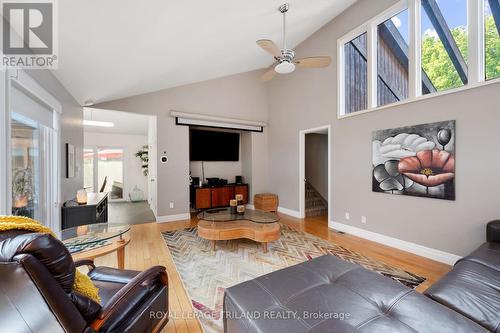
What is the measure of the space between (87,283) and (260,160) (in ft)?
16.2

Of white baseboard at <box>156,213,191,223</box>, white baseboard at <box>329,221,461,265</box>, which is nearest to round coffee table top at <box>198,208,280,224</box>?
white baseboard at <box>156,213,191,223</box>

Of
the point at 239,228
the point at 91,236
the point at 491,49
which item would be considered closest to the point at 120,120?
the point at 91,236

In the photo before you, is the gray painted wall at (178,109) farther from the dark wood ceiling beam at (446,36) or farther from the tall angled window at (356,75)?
the dark wood ceiling beam at (446,36)

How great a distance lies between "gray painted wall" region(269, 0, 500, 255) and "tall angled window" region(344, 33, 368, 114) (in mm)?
213

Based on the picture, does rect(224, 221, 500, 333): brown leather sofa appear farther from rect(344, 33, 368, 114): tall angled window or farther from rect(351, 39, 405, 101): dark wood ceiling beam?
rect(344, 33, 368, 114): tall angled window

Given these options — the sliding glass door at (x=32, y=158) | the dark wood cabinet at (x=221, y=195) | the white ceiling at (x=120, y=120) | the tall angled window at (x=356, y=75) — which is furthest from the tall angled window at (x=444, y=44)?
the white ceiling at (x=120, y=120)

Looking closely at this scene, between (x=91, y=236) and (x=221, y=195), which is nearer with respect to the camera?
(x=91, y=236)

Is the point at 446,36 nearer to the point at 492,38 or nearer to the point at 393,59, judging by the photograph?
the point at 492,38

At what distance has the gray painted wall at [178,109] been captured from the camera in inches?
174

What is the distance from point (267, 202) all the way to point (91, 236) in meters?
3.74

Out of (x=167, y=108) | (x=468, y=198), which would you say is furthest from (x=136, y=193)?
(x=468, y=198)

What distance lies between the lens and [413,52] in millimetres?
3004

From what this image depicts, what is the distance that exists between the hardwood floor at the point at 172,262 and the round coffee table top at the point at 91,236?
55cm

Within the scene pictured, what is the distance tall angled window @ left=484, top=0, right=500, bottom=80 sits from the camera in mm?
2357
